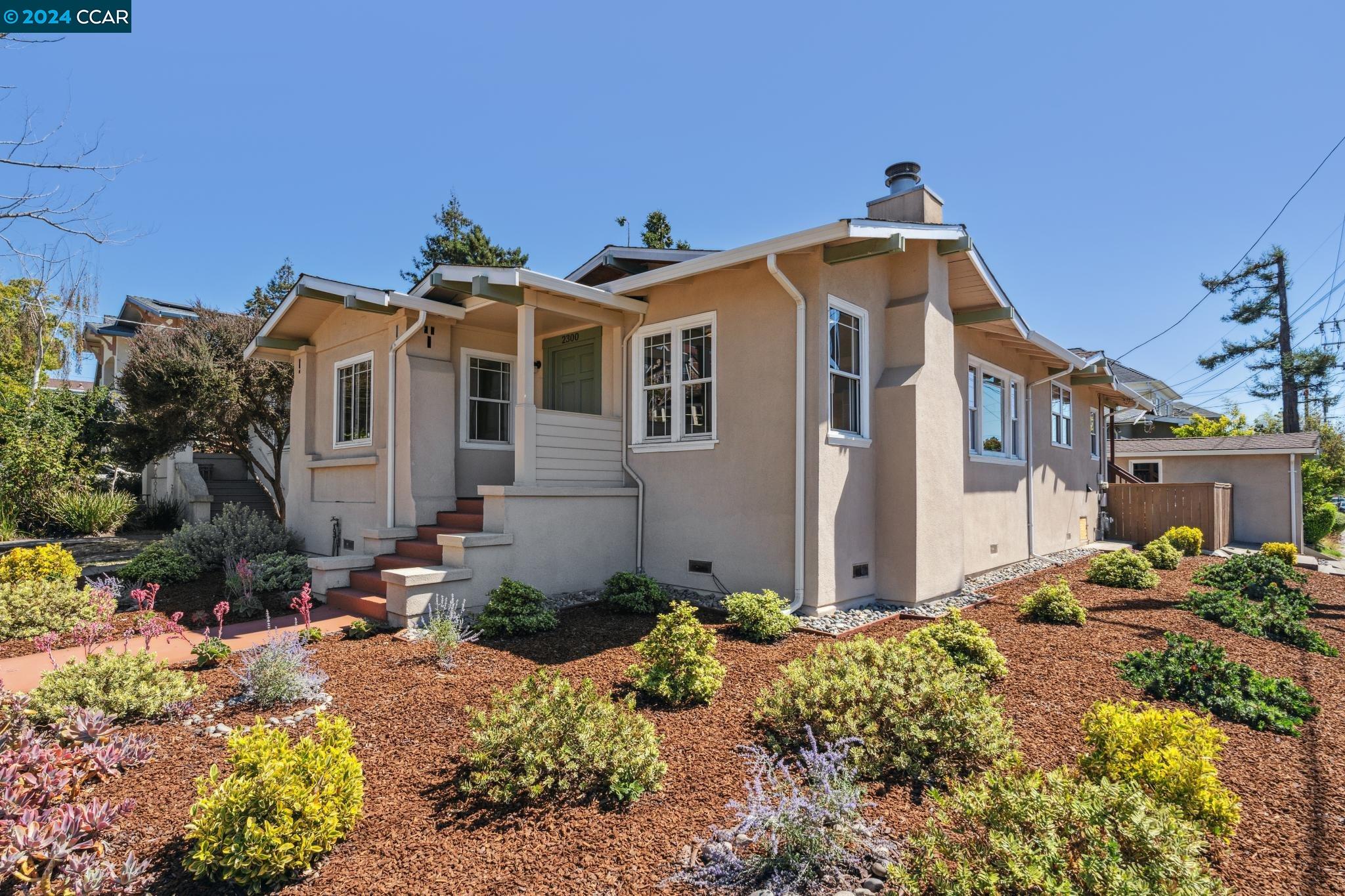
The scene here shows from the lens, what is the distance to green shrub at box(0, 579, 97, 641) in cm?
618

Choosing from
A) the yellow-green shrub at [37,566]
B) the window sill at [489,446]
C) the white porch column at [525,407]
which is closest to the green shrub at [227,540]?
the yellow-green shrub at [37,566]

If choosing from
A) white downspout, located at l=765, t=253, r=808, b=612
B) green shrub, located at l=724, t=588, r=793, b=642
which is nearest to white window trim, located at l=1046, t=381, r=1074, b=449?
white downspout, located at l=765, t=253, r=808, b=612

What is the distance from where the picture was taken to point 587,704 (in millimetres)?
3406

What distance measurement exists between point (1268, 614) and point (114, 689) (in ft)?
32.0

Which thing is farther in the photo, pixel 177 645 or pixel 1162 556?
pixel 1162 556

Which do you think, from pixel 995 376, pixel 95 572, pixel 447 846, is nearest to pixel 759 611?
pixel 447 846

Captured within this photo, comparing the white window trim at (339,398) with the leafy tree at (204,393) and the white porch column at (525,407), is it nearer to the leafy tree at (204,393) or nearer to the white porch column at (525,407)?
the leafy tree at (204,393)

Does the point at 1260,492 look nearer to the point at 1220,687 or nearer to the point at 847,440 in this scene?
the point at 847,440

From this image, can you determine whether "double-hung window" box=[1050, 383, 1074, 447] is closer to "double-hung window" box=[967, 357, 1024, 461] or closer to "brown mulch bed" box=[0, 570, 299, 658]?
"double-hung window" box=[967, 357, 1024, 461]

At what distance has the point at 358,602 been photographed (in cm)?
698

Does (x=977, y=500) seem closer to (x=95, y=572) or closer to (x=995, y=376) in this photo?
(x=995, y=376)

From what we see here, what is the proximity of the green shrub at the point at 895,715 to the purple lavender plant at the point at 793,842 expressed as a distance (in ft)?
1.72

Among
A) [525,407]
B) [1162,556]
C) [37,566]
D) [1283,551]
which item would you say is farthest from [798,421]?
[1283,551]

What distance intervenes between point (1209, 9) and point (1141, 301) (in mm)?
Result: 15666
